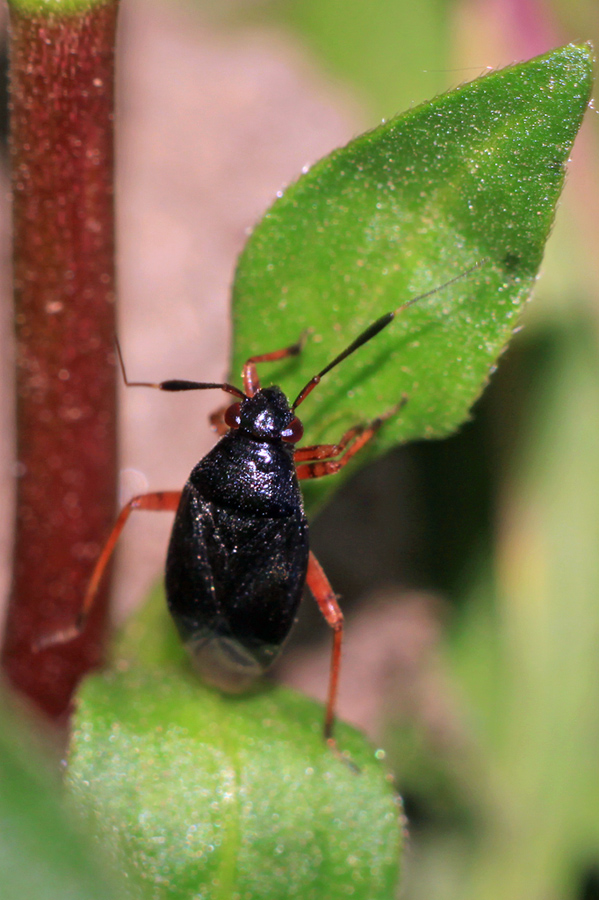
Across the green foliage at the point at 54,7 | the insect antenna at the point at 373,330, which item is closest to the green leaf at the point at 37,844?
the insect antenna at the point at 373,330

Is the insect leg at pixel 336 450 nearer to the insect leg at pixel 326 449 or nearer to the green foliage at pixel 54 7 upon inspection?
the insect leg at pixel 326 449

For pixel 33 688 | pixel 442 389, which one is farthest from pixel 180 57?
pixel 33 688

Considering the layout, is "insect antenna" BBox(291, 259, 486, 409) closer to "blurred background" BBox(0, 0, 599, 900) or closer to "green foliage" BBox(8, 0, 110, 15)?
"green foliage" BBox(8, 0, 110, 15)

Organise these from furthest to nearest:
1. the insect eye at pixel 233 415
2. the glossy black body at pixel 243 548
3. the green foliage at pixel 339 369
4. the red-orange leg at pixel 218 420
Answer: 1. the red-orange leg at pixel 218 420
2. the insect eye at pixel 233 415
3. the glossy black body at pixel 243 548
4. the green foliage at pixel 339 369

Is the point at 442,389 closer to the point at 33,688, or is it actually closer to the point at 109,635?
the point at 109,635

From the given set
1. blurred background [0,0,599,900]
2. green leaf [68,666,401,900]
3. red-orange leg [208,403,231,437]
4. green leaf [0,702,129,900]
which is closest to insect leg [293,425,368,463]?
red-orange leg [208,403,231,437]

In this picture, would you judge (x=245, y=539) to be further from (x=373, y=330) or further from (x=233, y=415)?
(x=373, y=330)

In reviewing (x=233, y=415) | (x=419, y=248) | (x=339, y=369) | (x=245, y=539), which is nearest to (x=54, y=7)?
(x=419, y=248)
